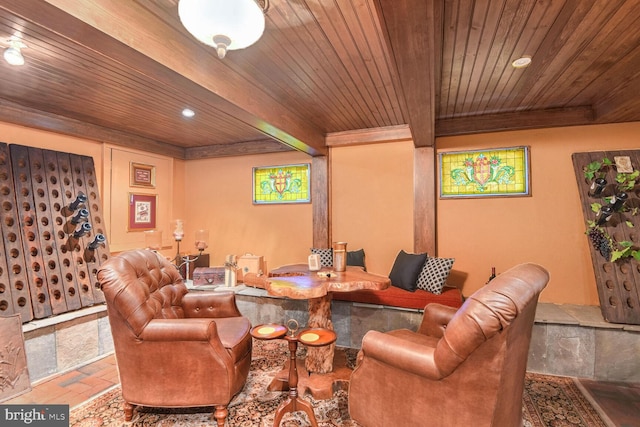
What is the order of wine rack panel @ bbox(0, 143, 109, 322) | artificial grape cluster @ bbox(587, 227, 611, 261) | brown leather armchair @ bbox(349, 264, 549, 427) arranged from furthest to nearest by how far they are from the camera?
artificial grape cluster @ bbox(587, 227, 611, 261) → wine rack panel @ bbox(0, 143, 109, 322) → brown leather armchair @ bbox(349, 264, 549, 427)

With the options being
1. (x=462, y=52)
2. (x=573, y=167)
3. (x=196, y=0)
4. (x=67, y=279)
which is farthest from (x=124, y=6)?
(x=573, y=167)

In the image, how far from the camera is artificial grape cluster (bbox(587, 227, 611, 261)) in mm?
3105

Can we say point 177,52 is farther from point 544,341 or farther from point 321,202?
point 544,341

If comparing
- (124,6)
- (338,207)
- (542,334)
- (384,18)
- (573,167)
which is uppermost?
(124,6)

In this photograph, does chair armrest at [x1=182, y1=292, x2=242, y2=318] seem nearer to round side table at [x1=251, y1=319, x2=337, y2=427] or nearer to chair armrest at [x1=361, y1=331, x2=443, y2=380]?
round side table at [x1=251, y1=319, x2=337, y2=427]

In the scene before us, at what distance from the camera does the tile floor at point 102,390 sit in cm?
221

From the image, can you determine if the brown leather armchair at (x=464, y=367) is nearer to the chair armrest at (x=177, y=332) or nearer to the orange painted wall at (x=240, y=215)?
the chair armrest at (x=177, y=332)

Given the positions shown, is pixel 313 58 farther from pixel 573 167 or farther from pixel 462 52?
pixel 573 167

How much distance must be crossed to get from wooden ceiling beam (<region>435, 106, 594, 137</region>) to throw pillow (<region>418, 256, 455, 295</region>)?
1.57 m

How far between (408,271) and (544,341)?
1.31m

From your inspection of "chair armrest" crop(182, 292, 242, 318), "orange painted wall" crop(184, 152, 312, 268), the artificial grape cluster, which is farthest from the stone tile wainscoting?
"orange painted wall" crop(184, 152, 312, 268)

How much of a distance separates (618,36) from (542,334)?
7.67ft

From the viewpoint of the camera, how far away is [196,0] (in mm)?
1316

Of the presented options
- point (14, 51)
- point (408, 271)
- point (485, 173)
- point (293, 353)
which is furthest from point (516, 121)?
point (14, 51)
